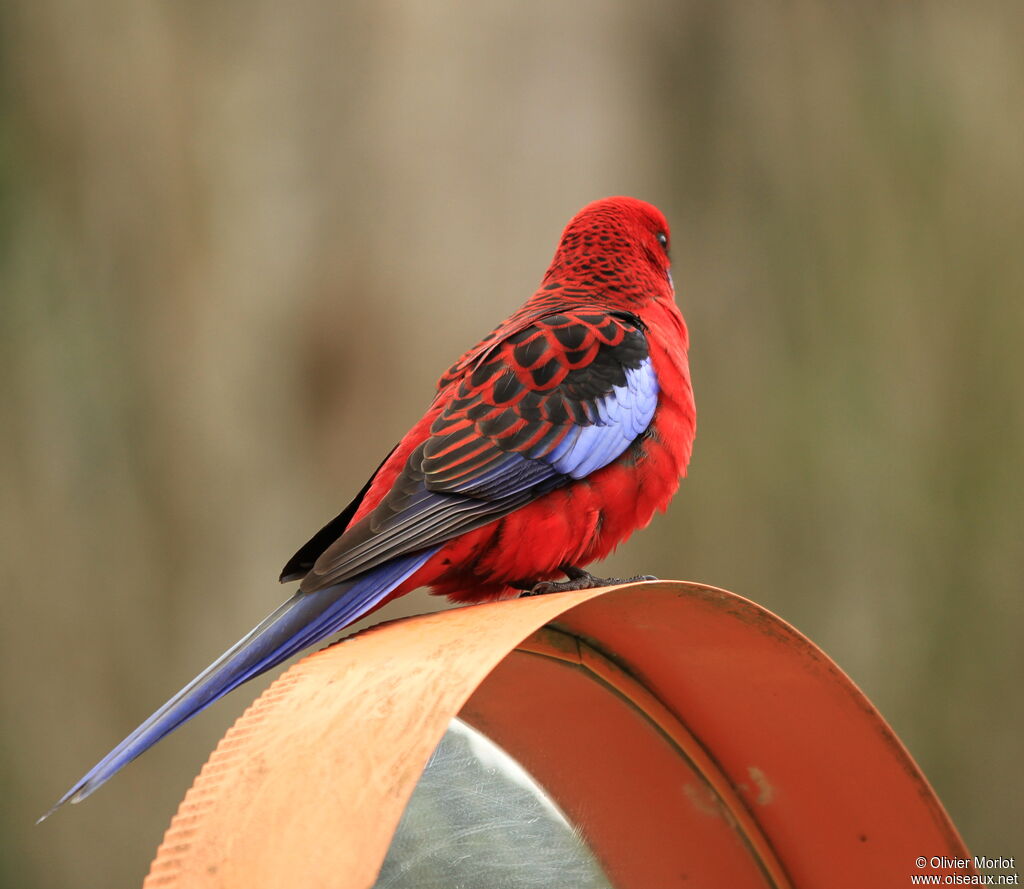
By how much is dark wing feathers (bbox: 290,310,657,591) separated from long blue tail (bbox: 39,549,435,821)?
0.03 metres

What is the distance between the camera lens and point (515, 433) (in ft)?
6.87

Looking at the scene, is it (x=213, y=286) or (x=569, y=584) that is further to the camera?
(x=213, y=286)

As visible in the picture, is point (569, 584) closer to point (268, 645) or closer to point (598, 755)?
point (598, 755)

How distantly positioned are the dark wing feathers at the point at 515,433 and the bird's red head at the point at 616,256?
0.27 metres

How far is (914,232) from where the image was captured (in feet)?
18.2

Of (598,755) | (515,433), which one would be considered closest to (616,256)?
(515,433)

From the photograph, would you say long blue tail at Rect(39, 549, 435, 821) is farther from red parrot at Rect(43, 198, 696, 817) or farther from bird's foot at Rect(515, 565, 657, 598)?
bird's foot at Rect(515, 565, 657, 598)

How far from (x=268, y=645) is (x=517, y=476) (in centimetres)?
56

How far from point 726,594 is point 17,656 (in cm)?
399

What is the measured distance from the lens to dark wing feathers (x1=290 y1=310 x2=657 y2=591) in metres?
1.91

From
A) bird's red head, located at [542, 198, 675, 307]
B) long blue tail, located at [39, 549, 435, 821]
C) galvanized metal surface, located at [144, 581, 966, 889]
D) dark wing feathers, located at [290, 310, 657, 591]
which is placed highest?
bird's red head, located at [542, 198, 675, 307]

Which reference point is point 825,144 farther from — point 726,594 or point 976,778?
point 726,594

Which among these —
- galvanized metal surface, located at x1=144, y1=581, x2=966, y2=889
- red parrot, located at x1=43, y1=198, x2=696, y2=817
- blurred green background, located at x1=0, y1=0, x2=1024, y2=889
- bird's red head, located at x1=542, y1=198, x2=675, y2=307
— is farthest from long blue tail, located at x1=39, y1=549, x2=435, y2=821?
blurred green background, located at x1=0, y1=0, x2=1024, y2=889

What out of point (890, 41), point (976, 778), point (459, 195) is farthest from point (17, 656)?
point (890, 41)
